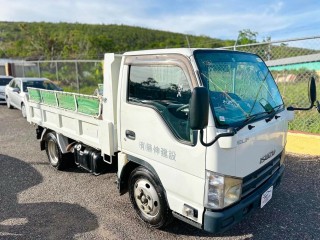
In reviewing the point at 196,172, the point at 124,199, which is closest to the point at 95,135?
the point at 124,199

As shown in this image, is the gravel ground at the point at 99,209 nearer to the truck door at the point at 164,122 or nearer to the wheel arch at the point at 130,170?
the wheel arch at the point at 130,170

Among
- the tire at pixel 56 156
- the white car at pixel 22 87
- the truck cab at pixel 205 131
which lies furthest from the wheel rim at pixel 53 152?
the white car at pixel 22 87

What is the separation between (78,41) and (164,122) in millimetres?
34620

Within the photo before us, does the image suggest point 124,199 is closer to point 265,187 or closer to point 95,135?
point 95,135

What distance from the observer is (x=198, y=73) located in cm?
248

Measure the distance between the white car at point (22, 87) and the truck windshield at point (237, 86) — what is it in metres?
8.53

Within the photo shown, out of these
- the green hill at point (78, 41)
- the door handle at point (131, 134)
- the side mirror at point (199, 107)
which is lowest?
the door handle at point (131, 134)

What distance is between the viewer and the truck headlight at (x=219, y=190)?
239 cm

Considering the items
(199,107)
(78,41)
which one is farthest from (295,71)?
(78,41)

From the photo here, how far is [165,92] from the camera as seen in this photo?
2871 mm

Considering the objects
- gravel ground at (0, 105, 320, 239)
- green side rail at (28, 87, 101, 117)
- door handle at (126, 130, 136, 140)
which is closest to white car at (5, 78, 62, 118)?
green side rail at (28, 87, 101, 117)

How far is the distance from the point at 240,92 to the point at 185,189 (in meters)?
1.22

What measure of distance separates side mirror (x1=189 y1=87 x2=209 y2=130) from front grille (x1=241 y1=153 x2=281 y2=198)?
0.95 meters

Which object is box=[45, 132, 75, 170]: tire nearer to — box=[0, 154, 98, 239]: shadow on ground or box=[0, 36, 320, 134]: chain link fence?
box=[0, 154, 98, 239]: shadow on ground
